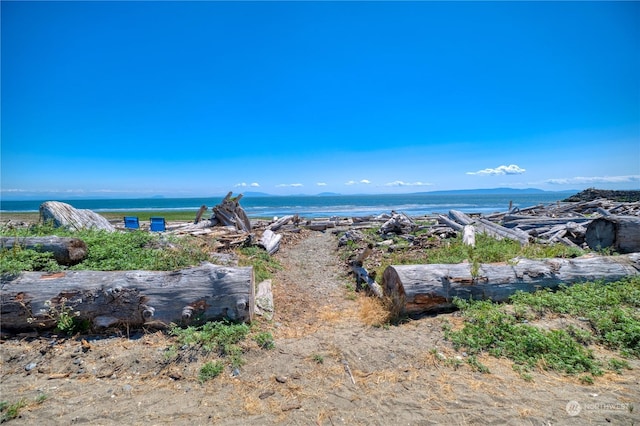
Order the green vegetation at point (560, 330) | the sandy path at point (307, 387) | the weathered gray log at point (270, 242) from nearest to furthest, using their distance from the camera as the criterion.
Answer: the sandy path at point (307, 387)
the green vegetation at point (560, 330)
the weathered gray log at point (270, 242)

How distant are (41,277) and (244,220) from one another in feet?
37.0

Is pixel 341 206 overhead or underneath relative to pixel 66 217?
underneath

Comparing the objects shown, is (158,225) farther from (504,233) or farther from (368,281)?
(504,233)

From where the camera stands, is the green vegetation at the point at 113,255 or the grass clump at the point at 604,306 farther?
the green vegetation at the point at 113,255

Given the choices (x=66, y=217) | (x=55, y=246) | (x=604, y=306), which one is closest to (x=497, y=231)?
(x=604, y=306)

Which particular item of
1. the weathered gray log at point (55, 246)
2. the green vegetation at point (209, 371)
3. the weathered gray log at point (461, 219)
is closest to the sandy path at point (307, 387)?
the green vegetation at point (209, 371)

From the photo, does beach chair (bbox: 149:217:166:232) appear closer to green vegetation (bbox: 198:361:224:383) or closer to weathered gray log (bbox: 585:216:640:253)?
green vegetation (bbox: 198:361:224:383)

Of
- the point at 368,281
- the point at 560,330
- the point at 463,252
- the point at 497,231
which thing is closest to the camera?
the point at 560,330

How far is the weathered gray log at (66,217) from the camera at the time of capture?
10172 millimetres

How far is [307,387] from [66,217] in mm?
11765

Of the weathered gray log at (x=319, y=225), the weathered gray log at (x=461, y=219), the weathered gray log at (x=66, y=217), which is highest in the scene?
the weathered gray log at (x=66, y=217)

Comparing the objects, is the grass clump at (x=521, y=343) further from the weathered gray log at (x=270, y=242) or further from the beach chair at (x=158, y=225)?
the beach chair at (x=158, y=225)

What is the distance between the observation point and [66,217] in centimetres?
1067

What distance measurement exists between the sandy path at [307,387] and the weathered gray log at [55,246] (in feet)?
6.40
